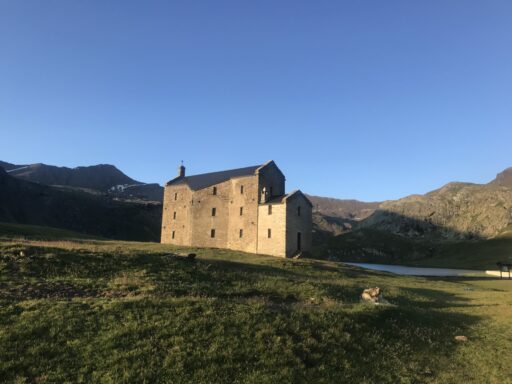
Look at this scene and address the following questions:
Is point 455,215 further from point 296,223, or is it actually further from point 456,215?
point 296,223

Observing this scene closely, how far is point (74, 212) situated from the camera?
138875 millimetres

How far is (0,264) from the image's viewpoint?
21.7m

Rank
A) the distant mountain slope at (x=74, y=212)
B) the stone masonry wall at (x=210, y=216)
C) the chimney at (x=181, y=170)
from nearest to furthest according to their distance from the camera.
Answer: the stone masonry wall at (x=210, y=216), the chimney at (x=181, y=170), the distant mountain slope at (x=74, y=212)

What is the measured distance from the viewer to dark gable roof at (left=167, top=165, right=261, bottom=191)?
6125cm

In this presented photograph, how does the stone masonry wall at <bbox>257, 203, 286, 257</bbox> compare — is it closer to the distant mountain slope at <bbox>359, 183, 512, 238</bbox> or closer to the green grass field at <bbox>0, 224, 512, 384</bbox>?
the green grass field at <bbox>0, 224, 512, 384</bbox>

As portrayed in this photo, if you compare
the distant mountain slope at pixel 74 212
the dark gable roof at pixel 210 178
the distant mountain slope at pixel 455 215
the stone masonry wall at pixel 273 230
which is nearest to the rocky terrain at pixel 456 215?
the distant mountain slope at pixel 455 215

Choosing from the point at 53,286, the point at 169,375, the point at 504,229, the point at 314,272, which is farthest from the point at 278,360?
the point at 504,229

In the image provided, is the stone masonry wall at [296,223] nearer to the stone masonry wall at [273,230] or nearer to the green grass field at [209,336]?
the stone masonry wall at [273,230]

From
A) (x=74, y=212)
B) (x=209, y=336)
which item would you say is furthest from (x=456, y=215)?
(x=209, y=336)

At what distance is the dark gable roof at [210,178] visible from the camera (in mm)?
61250

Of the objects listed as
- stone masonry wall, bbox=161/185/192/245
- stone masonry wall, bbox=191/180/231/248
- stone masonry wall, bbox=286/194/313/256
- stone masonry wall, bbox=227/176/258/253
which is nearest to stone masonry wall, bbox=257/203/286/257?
stone masonry wall, bbox=286/194/313/256

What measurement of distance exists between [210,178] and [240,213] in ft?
37.2

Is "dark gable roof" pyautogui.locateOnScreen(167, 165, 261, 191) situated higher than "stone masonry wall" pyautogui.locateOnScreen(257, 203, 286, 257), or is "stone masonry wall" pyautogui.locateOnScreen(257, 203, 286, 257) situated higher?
"dark gable roof" pyautogui.locateOnScreen(167, 165, 261, 191)

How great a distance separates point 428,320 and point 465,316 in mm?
4739
